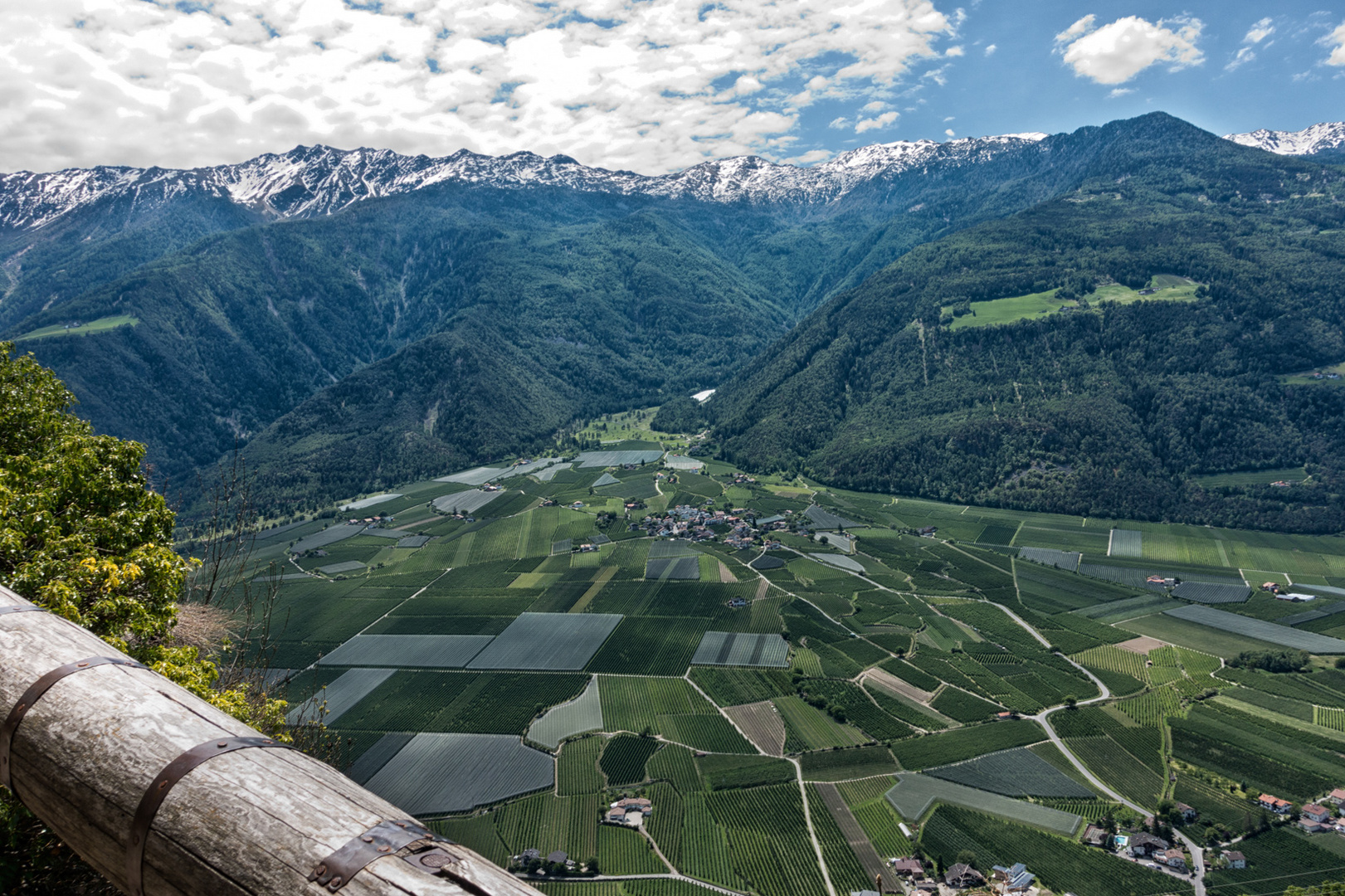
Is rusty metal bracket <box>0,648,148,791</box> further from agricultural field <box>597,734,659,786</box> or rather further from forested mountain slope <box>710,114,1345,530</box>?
forested mountain slope <box>710,114,1345,530</box>

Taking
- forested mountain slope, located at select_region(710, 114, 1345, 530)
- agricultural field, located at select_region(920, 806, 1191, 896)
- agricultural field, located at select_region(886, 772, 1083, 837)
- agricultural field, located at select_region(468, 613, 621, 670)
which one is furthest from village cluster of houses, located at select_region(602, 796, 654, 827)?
forested mountain slope, located at select_region(710, 114, 1345, 530)

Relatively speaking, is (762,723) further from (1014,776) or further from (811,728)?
(1014,776)

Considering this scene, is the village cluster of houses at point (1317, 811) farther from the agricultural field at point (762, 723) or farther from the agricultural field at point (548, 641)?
the agricultural field at point (548, 641)

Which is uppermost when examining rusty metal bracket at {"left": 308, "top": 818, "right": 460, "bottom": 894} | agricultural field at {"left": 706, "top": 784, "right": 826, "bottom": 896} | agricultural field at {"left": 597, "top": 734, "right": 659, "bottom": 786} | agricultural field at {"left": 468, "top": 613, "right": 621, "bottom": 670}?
rusty metal bracket at {"left": 308, "top": 818, "right": 460, "bottom": 894}

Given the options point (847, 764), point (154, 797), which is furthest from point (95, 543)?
point (847, 764)

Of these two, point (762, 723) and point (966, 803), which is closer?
point (966, 803)

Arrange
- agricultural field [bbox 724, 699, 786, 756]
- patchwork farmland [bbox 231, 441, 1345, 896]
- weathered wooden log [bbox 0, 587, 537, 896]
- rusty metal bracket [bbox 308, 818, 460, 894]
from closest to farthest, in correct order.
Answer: rusty metal bracket [bbox 308, 818, 460, 894] < weathered wooden log [bbox 0, 587, 537, 896] < patchwork farmland [bbox 231, 441, 1345, 896] < agricultural field [bbox 724, 699, 786, 756]

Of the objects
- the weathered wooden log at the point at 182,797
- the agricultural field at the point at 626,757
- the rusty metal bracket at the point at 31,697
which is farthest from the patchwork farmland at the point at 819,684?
the weathered wooden log at the point at 182,797
